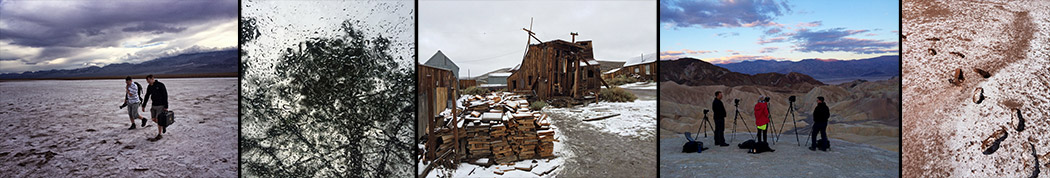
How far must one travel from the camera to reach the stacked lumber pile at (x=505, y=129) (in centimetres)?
320

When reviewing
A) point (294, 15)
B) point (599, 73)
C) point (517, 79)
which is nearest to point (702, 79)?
point (599, 73)

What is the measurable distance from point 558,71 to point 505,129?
540 millimetres

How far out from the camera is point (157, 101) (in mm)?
3137

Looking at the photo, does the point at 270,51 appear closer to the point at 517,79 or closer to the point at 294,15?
the point at 294,15

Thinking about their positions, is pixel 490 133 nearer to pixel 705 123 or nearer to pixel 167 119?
pixel 705 123

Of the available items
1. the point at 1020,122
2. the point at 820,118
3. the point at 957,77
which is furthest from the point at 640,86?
the point at 1020,122

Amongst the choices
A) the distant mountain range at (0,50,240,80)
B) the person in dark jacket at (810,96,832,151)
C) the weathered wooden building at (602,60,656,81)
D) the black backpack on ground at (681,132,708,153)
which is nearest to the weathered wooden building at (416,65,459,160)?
the weathered wooden building at (602,60,656,81)

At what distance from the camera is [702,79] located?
3105 mm

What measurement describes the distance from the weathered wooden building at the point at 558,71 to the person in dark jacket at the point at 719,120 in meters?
0.78

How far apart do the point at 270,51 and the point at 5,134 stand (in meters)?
1.88

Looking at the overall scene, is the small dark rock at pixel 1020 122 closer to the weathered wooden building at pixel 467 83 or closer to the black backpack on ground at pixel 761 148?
the black backpack on ground at pixel 761 148

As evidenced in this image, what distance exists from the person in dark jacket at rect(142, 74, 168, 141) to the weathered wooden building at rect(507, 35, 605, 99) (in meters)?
2.31

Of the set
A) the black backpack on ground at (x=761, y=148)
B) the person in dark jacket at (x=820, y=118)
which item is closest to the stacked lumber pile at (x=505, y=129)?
the black backpack on ground at (x=761, y=148)

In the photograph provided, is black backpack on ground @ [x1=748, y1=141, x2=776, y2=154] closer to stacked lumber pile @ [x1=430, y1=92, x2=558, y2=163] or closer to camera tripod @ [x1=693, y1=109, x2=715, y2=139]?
camera tripod @ [x1=693, y1=109, x2=715, y2=139]
